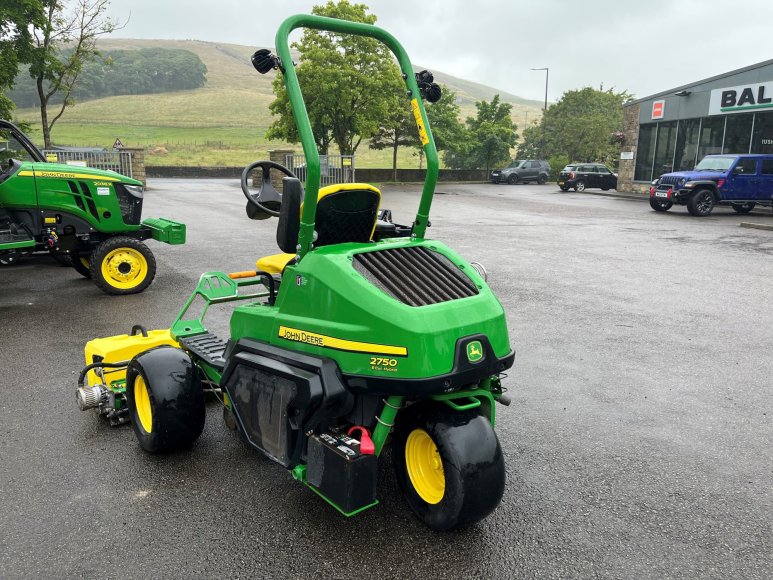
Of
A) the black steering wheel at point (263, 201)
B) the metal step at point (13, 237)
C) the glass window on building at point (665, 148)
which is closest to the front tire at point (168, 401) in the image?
the black steering wheel at point (263, 201)

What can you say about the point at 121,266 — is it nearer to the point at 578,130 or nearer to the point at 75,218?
the point at 75,218

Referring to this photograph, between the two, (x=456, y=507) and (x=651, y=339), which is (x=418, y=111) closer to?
(x=456, y=507)

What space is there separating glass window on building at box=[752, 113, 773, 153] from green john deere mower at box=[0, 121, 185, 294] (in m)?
23.8

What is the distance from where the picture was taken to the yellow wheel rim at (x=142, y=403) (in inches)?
151

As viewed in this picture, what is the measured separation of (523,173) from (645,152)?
10.3 meters

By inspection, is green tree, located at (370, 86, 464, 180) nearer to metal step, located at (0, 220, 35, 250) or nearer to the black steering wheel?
metal step, located at (0, 220, 35, 250)

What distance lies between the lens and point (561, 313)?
7.34 metres

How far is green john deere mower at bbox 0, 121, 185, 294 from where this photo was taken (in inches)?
309

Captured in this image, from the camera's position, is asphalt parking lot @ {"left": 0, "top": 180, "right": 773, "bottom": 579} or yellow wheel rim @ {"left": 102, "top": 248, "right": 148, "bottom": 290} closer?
asphalt parking lot @ {"left": 0, "top": 180, "right": 773, "bottom": 579}

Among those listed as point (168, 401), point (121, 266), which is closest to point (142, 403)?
point (168, 401)

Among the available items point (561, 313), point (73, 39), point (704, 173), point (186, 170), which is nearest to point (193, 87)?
point (186, 170)

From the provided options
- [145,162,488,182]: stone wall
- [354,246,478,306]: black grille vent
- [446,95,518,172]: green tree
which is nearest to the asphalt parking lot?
[354,246,478,306]: black grille vent

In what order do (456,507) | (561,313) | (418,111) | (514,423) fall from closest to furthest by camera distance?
→ (456,507) < (418,111) < (514,423) < (561,313)

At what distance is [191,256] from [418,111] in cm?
830
